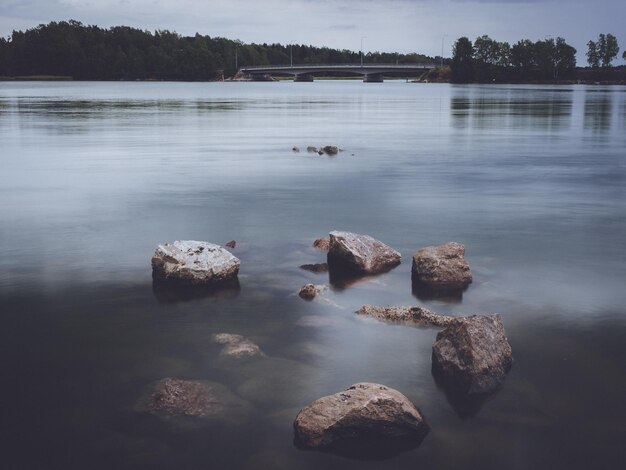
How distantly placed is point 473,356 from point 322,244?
7668 mm

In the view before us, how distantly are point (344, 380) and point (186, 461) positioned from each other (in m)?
2.77

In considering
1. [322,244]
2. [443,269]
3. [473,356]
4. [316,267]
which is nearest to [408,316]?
[443,269]

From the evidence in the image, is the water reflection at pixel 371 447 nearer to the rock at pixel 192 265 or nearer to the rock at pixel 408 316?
the rock at pixel 408 316

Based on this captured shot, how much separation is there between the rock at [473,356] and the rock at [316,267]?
16.7 ft

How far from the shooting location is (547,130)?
54.7 meters

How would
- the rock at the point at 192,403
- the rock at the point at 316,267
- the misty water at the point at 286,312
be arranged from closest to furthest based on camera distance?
the misty water at the point at 286,312, the rock at the point at 192,403, the rock at the point at 316,267

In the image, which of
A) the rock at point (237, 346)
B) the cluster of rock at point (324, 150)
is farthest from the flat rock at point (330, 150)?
the rock at point (237, 346)

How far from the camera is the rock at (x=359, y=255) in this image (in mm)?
15086

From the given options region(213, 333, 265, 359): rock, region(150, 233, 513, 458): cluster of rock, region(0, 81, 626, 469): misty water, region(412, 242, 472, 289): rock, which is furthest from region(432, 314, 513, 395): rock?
region(412, 242, 472, 289): rock

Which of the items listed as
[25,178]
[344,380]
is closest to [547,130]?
[25,178]

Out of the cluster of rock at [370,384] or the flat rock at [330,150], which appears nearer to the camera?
the cluster of rock at [370,384]

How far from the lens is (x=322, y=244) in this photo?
1719 cm

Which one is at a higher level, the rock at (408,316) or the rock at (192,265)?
the rock at (192,265)

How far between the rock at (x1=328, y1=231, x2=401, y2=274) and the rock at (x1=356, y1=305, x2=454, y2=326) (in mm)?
2543
